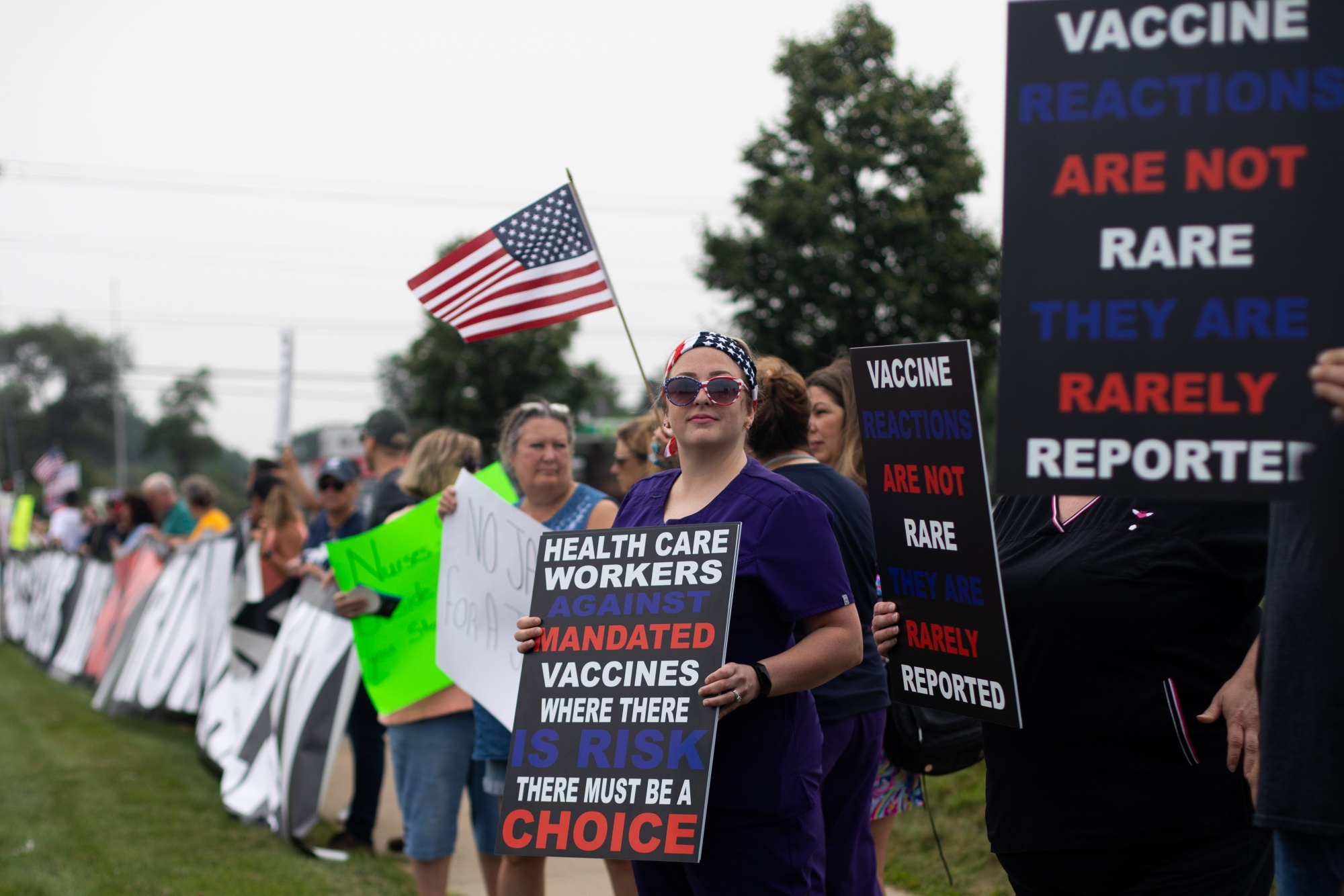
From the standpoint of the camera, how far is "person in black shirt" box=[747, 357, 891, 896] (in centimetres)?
385

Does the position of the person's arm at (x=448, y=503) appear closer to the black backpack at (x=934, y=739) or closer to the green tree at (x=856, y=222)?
the black backpack at (x=934, y=739)

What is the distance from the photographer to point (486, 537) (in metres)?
4.63

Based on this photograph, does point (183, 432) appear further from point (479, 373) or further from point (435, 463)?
point (435, 463)

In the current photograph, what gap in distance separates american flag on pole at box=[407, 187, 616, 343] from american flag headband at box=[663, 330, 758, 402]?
1417 millimetres

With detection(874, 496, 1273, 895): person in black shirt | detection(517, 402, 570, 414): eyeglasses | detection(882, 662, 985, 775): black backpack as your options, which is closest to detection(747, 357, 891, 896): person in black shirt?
detection(882, 662, 985, 775): black backpack

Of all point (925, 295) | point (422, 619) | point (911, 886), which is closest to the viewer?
point (422, 619)

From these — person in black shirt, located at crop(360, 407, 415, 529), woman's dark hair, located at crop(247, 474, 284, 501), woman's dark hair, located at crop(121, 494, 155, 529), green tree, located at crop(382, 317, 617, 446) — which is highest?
green tree, located at crop(382, 317, 617, 446)

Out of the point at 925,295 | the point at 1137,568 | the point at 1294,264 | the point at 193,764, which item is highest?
the point at 925,295

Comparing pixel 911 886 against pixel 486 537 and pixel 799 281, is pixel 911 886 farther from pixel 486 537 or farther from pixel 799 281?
pixel 799 281

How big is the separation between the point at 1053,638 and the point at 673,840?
102 centimetres

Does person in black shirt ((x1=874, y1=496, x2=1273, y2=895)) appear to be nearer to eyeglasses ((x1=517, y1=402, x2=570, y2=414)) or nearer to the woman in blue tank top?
the woman in blue tank top

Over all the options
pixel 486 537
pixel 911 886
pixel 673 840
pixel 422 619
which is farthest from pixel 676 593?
pixel 911 886

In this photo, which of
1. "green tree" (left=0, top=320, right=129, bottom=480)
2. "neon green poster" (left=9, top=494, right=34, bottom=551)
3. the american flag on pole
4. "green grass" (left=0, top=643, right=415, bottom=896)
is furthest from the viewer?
"green tree" (left=0, top=320, right=129, bottom=480)

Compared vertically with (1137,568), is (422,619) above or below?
below
